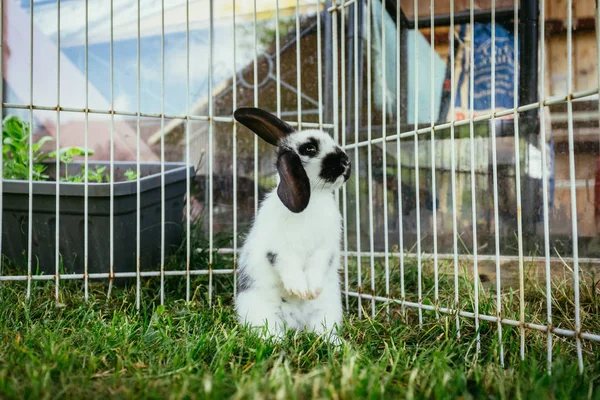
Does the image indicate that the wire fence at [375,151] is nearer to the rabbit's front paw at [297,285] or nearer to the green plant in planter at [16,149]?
the green plant in planter at [16,149]

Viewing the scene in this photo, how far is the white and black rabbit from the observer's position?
228 centimetres

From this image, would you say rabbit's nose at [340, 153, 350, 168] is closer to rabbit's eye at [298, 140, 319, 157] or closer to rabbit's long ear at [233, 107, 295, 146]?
rabbit's eye at [298, 140, 319, 157]

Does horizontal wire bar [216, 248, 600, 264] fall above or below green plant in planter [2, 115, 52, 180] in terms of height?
below

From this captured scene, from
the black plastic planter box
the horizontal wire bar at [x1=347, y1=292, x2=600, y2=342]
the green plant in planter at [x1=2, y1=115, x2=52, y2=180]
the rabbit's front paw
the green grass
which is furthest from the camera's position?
the green plant in planter at [x1=2, y1=115, x2=52, y2=180]

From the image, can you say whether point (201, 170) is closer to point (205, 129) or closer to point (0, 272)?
point (205, 129)

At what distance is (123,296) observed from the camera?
8.64 feet

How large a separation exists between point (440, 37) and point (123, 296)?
2796mm

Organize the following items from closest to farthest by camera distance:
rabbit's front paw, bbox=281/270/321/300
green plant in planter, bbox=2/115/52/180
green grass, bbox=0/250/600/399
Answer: green grass, bbox=0/250/600/399
rabbit's front paw, bbox=281/270/321/300
green plant in planter, bbox=2/115/52/180

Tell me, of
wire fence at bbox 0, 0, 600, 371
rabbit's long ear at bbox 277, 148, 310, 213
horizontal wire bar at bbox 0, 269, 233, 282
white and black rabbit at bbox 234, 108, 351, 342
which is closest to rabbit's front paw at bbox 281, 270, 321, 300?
white and black rabbit at bbox 234, 108, 351, 342

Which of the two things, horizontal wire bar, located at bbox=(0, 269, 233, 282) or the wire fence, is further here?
the wire fence

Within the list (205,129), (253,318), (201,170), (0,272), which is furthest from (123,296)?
(205,129)

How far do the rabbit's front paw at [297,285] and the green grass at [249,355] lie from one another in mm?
192

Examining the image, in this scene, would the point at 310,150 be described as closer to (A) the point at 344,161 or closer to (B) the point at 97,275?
(A) the point at 344,161

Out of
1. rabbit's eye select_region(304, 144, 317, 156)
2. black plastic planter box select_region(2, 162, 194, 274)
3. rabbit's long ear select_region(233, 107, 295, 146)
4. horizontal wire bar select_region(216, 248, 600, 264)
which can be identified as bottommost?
horizontal wire bar select_region(216, 248, 600, 264)
